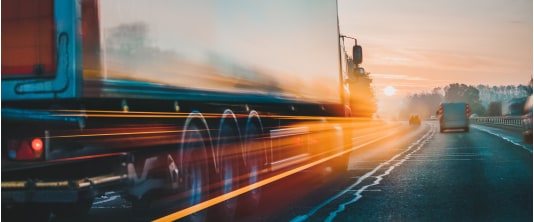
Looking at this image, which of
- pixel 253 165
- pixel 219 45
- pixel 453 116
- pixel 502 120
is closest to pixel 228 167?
pixel 253 165

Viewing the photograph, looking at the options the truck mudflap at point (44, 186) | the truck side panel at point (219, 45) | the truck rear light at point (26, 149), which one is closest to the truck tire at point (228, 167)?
the truck side panel at point (219, 45)

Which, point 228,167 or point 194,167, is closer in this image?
point 194,167

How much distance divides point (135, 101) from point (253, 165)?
3.18m

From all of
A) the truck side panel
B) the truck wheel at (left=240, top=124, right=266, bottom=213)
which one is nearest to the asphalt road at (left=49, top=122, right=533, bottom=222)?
the truck wheel at (left=240, top=124, right=266, bottom=213)

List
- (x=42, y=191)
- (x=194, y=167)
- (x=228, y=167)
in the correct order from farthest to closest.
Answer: (x=228, y=167), (x=194, y=167), (x=42, y=191)

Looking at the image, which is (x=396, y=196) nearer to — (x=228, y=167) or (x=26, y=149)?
(x=228, y=167)

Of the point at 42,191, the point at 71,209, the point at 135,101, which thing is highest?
the point at 135,101

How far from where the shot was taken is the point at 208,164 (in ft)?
27.4

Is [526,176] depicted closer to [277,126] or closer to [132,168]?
[277,126]

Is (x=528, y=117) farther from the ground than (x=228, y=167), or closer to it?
farther from the ground

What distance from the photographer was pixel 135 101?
271 inches

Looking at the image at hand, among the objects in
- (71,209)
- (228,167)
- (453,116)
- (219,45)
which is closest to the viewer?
(71,209)

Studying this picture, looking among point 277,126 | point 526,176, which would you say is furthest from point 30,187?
point 526,176

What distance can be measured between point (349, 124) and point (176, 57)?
10673mm
